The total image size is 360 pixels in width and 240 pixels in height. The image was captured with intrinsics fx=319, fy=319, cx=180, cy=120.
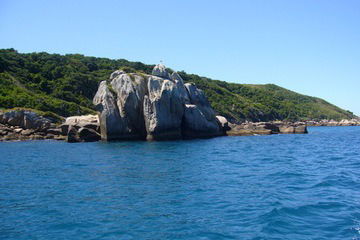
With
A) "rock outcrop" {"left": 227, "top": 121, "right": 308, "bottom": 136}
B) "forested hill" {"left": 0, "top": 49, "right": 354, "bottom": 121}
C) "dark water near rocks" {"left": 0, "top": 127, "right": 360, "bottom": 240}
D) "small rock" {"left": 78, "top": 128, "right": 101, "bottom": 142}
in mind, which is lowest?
"dark water near rocks" {"left": 0, "top": 127, "right": 360, "bottom": 240}

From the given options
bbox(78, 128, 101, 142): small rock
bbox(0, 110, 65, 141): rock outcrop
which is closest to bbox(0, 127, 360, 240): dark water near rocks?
bbox(78, 128, 101, 142): small rock

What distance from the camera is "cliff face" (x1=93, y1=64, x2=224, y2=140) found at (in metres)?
50.5

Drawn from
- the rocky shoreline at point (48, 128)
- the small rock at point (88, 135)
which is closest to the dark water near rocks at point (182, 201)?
the small rock at point (88, 135)

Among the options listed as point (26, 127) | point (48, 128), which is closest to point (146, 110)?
point (48, 128)

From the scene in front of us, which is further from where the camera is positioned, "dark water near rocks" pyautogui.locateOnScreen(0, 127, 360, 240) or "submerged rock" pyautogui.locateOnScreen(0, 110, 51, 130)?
"submerged rock" pyautogui.locateOnScreen(0, 110, 51, 130)

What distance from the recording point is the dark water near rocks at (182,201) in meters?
11.2

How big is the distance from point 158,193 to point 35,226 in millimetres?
6202

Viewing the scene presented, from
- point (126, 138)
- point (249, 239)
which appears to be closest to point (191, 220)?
point (249, 239)

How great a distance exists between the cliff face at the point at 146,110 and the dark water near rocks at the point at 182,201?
84.2 feet

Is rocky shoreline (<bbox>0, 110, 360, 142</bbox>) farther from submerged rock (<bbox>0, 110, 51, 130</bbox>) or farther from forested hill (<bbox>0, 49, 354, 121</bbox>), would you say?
forested hill (<bbox>0, 49, 354, 121</bbox>)

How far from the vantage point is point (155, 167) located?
968 inches

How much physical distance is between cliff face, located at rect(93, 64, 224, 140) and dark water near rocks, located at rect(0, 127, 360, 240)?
25.7 metres

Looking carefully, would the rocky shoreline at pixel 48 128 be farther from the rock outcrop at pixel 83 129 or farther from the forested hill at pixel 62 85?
the forested hill at pixel 62 85

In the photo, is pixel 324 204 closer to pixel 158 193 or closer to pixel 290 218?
pixel 290 218
